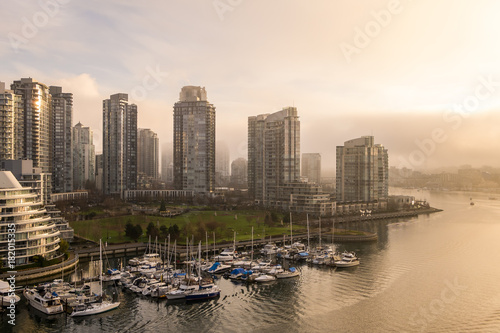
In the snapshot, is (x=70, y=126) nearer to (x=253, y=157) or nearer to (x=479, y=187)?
(x=253, y=157)

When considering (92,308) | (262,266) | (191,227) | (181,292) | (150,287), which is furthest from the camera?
(191,227)

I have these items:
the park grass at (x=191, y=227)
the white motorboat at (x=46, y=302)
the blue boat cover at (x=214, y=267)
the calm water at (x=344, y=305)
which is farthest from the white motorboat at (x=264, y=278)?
the white motorboat at (x=46, y=302)

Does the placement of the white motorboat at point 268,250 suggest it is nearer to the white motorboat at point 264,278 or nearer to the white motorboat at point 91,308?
the white motorboat at point 264,278

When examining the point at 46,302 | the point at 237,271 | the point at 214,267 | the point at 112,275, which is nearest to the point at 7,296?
the point at 46,302

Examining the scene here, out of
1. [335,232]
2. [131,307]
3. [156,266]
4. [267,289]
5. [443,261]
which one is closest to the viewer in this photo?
[131,307]

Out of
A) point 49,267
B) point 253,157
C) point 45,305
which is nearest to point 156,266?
point 49,267

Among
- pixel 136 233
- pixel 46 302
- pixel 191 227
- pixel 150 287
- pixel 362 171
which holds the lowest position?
pixel 150 287

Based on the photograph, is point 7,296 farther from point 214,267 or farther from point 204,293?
point 214,267
